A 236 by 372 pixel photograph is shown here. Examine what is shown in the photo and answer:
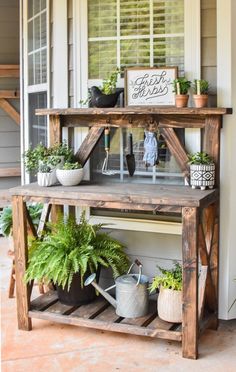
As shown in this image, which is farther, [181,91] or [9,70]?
[9,70]

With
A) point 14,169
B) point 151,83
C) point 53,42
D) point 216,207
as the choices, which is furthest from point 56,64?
point 14,169

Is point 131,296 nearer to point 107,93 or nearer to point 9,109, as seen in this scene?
point 107,93

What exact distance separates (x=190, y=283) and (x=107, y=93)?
1.31 m

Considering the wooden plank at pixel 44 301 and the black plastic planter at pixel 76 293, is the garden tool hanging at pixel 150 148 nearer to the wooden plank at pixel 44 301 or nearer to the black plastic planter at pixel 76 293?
the black plastic planter at pixel 76 293

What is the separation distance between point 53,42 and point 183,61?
0.95m

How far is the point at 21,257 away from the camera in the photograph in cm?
345

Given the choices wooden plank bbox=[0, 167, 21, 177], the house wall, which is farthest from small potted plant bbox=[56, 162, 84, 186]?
the house wall

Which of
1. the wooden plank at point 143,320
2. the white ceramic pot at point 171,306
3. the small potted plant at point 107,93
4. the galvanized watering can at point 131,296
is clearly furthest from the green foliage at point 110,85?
the wooden plank at point 143,320

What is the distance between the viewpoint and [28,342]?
3303mm

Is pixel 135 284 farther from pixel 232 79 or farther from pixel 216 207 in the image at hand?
pixel 232 79

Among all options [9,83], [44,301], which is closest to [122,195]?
[44,301]

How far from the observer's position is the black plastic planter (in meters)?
3.53

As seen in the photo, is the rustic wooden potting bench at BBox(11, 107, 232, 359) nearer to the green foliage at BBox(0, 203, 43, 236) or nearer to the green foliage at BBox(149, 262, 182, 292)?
the green foliage at BBox(149, 262, 182, 292)

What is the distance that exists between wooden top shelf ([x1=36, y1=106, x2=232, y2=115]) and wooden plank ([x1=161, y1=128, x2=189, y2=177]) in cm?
15
